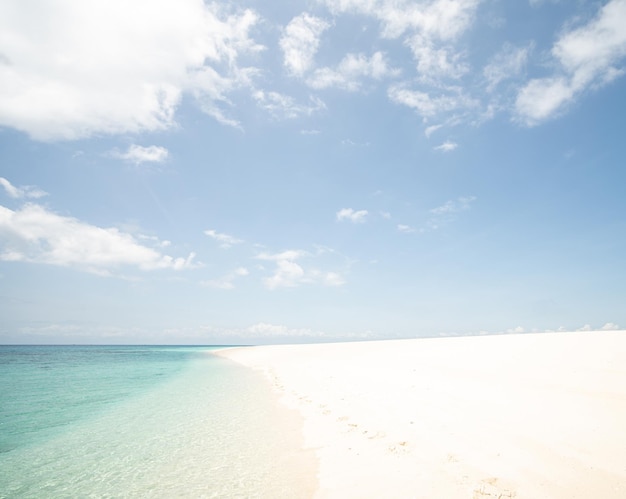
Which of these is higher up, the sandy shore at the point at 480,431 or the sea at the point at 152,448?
the sandy shore at the point at 480,431

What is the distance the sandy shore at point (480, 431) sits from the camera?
609cm

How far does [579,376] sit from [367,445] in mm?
11161

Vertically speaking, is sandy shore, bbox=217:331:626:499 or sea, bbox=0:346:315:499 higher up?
sandy shore, bbox=217:331:626:499

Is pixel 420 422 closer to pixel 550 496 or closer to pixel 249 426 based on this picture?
pixel 550 496

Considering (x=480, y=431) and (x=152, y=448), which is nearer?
(x=480, y=431)

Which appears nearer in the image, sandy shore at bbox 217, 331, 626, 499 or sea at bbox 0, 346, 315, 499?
sandy shore at bbox 217, 331, 626, 499

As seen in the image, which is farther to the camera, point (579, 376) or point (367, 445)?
point (579, 376)

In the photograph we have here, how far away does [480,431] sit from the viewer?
8.52 metres

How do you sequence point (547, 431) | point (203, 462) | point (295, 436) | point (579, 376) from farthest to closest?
1. point (579, 376)
2. point (295, 436)
3. point (203, 462)
4. point (547, 431)

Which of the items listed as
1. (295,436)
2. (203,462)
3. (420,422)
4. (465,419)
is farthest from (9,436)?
(465,419)

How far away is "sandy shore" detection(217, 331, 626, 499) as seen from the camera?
6.09 meters

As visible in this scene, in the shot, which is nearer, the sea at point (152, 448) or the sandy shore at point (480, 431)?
the sandy shore at point (480, 431)

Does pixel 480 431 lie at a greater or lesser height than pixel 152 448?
greater

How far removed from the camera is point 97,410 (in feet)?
50.8
